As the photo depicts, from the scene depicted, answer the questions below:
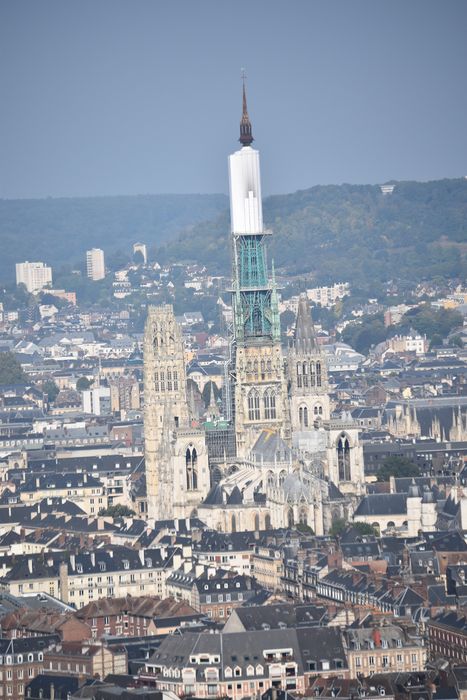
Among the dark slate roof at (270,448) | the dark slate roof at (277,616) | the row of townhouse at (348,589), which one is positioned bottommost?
the dark slate roof at (277,616)

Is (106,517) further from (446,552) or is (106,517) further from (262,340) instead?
(446,552)

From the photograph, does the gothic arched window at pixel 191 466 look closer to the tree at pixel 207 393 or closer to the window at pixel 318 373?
the window at pixel 318 373

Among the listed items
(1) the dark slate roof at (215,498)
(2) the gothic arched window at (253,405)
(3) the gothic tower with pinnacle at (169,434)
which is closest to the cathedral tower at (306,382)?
(2) the gothic arched window at (253,405)

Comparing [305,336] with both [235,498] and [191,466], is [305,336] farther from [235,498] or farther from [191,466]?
[235,498]

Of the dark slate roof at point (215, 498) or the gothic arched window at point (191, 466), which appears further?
the gothic arched window at point (191, 466)

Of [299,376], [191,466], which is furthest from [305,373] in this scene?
[191,466]

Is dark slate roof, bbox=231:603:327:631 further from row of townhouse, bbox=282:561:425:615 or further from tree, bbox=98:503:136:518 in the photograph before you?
tree, bbox=98:503:136:518
